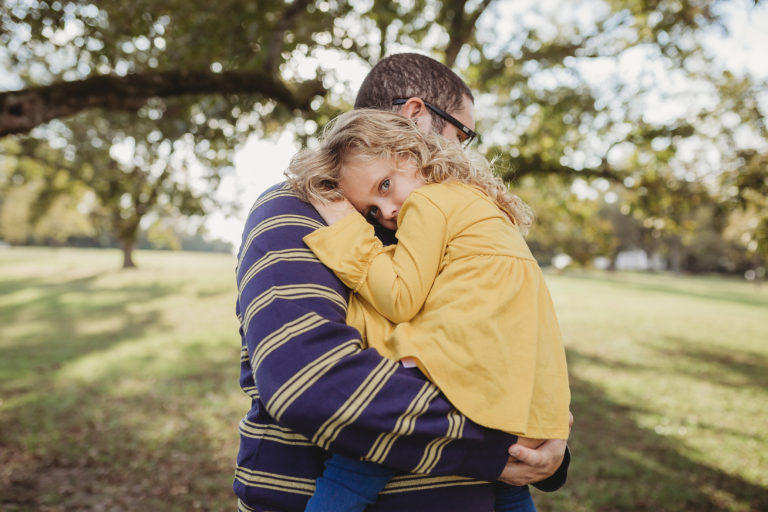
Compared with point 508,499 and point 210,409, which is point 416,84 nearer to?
point 508,499

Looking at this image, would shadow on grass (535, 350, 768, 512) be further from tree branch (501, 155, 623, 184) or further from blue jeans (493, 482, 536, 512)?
blue jeans (493, 482, 536, 512)

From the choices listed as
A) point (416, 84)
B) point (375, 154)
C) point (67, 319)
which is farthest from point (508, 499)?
point (67, 319)

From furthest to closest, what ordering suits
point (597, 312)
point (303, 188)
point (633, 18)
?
point (597, 312) < point (633, 18) < point (303, 188)

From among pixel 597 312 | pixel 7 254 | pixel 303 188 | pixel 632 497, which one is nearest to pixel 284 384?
pixel 303 188

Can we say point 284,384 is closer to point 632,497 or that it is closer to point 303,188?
point 303,188

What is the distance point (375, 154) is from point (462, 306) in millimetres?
575

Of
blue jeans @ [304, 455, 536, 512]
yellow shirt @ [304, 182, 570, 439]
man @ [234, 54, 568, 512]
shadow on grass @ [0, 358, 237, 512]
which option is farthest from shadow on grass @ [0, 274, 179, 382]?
yellow shirt @ [304, 182, 570, 439]

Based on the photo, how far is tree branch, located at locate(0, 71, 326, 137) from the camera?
3.78m

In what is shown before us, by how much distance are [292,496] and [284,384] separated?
0.42m

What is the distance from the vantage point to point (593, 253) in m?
9.62

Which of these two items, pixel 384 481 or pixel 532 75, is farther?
pixel 532 75

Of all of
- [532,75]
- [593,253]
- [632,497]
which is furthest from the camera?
[593,253]

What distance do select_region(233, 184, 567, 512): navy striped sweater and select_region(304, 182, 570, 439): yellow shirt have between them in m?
0.06

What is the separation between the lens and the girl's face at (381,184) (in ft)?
5.22
